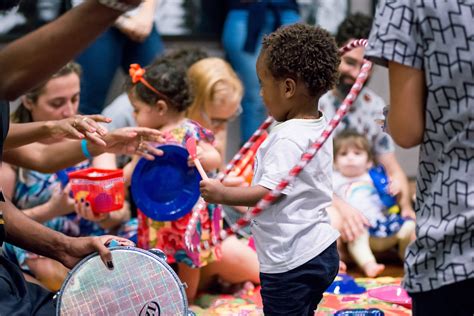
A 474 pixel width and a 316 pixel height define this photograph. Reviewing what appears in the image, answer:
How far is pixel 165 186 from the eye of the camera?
10.9ft

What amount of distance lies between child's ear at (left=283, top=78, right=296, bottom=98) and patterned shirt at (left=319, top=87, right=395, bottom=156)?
6.45 feet

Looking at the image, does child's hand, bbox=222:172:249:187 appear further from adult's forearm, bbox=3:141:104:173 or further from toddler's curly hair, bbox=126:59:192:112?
adult's forearm, bbox=3:141:104:173

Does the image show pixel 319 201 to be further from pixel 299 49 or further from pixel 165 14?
pixel 165 14

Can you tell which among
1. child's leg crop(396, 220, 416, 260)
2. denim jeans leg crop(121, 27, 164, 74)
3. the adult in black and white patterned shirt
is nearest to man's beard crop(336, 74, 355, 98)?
child's leg crop(396, 220, 416, 260)

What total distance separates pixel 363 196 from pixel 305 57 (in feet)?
6.33

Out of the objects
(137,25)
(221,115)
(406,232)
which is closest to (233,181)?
(221,115)

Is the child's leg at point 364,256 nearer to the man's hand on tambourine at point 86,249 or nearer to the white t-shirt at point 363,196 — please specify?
the white t-shirt at point 363,196

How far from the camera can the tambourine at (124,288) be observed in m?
2.23

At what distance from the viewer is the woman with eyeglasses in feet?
12.3

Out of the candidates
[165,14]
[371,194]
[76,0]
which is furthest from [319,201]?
[165,14]

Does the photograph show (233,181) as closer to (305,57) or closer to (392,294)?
(392,294)

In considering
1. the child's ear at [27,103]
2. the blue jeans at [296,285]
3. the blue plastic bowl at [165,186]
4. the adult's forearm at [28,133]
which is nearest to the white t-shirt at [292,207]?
the blue jeans at [296,285]

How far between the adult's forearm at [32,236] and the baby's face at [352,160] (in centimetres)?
225

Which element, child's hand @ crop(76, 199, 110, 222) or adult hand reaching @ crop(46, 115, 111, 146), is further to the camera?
child's hand @ crop(76, 199, 110, 222)
